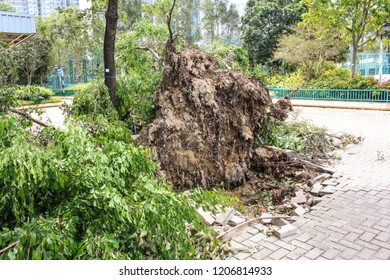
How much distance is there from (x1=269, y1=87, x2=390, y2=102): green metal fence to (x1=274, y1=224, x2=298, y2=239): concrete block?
1160 cm

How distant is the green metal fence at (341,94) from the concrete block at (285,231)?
11599 mm

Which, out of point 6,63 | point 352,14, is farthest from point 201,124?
point 352,14

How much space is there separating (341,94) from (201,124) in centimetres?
1363

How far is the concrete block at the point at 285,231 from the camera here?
4219 mm

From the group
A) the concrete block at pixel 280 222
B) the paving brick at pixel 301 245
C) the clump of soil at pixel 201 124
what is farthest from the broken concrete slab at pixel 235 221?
the clump of soil at pixel 201 124

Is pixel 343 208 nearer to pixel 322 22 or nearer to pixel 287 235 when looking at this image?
pixel 287 235

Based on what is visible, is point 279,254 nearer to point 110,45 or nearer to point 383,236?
point 383,236

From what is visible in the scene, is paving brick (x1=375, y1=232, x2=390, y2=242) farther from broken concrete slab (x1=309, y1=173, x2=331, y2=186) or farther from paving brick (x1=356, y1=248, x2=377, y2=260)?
broken concrete slab (x1=309, y1=173, x2=331, y2=186)

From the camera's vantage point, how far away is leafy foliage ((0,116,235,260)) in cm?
242

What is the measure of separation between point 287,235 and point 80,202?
253 centimetres
